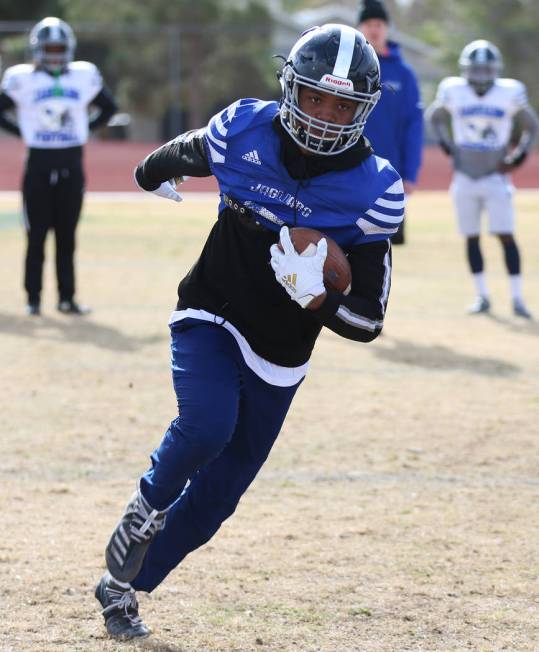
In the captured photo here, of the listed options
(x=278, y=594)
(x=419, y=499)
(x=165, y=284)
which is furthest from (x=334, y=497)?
(x=165, y=284)

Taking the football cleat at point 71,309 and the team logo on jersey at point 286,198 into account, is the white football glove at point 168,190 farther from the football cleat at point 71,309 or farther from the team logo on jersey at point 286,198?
the football cleat at point 71,309

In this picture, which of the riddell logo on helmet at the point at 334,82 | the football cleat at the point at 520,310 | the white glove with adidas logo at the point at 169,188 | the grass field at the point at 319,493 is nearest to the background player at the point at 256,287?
the riddell logo on helmet at the point at 334,82

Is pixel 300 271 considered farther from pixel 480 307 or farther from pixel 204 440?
pixel 480 307

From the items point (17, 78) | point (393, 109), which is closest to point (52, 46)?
point (17, 78)

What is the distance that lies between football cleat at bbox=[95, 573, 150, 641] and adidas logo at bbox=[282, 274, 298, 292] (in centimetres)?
116

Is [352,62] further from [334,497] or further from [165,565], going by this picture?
[334,497]

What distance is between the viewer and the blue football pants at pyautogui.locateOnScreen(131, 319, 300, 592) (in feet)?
12.0

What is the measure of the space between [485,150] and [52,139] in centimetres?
379

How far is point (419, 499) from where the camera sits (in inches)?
213

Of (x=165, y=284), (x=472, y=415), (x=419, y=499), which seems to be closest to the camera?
(x=419, y=499)

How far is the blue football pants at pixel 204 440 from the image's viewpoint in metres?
3.66

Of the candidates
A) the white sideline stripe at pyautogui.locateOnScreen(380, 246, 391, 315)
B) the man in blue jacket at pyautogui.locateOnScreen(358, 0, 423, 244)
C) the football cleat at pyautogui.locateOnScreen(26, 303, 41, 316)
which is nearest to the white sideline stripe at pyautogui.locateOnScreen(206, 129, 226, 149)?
the white sideline stripe at pyautogui.locateOnScreen(380, 246, 391, 315)

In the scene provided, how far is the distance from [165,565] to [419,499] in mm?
1780

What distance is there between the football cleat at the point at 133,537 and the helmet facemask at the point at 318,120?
1.27 meters
